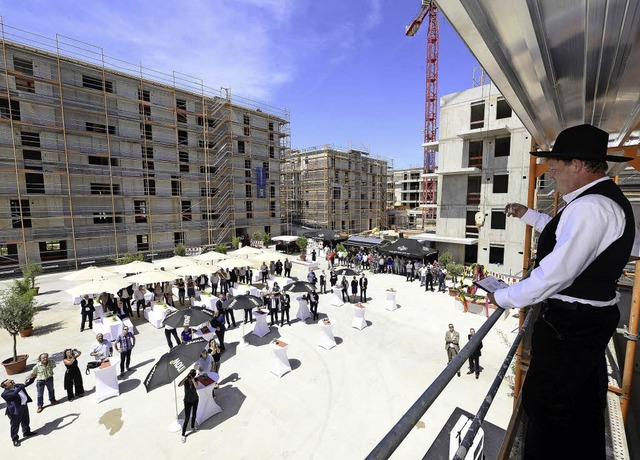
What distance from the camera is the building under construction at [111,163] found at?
24.8 m

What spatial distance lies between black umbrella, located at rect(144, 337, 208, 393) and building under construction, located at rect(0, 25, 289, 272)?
24847 millimetres

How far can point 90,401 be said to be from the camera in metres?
8.59

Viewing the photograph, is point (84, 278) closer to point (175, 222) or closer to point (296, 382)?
point (296, 382)

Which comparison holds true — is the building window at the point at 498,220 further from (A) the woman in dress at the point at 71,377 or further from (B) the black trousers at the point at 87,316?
(B) the black trousers at the point at 87,316

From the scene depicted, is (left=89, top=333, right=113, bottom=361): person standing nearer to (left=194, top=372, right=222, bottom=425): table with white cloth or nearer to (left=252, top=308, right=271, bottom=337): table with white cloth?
(left=194, top=372, right=222, bottom=425): table with white cloth

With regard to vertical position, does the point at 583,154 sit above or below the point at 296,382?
above

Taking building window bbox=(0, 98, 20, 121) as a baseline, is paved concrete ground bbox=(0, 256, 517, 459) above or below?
below

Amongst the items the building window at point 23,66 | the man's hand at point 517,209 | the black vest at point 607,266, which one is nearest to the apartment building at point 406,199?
the building window at point 23,66

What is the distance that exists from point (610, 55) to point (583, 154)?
134 cm

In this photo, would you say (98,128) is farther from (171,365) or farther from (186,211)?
(171,365)

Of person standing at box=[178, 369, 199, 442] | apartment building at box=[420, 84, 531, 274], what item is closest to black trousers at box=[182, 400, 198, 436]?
person standing at box=[178, 369, 199, 442]

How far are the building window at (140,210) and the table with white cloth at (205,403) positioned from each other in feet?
90.4

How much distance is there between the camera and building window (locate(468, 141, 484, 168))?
2512cm

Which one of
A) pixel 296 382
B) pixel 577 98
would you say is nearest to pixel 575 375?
pixel 577 98
